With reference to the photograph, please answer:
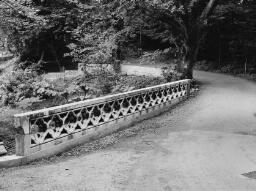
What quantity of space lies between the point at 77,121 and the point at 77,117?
13cm

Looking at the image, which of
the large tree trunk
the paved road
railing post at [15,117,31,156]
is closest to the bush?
the paved road

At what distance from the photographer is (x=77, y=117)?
9875 mm

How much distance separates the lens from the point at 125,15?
21094mm

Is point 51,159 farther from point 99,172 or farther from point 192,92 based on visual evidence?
point 192,92

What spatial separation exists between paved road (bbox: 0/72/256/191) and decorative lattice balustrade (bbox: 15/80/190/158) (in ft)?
2.19

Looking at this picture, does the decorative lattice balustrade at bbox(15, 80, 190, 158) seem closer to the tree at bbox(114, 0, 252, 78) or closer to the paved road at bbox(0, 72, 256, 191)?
the paved road at bbox(0, 72, 256, 191)

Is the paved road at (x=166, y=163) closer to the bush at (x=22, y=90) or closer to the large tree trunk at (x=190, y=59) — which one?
the bush at (x=22, y=90)

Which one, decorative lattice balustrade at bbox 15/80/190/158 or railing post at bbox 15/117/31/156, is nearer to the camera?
railing post at bbox 15/117/31/156

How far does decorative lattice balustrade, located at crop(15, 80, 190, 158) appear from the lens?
8281mm

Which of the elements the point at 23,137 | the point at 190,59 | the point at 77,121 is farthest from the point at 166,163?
the point at 190,59

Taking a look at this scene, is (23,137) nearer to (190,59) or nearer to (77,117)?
(77,117)

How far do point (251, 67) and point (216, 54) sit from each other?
5.89m

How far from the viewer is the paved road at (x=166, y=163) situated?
22.9ft

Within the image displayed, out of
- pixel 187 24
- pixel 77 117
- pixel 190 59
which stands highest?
pixel 187 24
